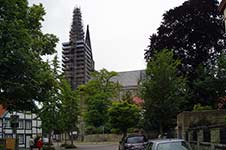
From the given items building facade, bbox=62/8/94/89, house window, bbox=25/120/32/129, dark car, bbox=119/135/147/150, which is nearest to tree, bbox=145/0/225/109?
dark car, bbox=119/135/147/150

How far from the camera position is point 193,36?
137 ft

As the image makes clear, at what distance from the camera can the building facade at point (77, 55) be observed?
422 ft

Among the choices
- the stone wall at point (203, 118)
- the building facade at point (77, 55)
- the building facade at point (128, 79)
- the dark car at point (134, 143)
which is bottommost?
the dark car at point (134, 143)

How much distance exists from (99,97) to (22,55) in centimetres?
5755

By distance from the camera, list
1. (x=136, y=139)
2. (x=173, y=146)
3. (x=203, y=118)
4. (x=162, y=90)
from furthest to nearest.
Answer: (x=162, y=90)
(x=136, y=139)
(x=203, y=118)
(x=173, y=146)

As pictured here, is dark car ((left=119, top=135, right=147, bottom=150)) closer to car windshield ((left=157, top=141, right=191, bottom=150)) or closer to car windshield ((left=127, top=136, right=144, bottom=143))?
car windshield ((left=127, top=136, right=144, bottom=143))

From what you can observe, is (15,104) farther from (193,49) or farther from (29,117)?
(29,117)

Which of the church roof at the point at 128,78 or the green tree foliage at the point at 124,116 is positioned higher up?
the church roof at the point at 128,78

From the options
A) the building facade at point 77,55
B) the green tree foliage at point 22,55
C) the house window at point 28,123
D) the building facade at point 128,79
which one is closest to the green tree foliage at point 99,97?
the house window at point 28,123

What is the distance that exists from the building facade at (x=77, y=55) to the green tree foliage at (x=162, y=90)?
94.1 meters

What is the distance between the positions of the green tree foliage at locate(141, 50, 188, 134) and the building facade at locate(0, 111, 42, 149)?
102 ft

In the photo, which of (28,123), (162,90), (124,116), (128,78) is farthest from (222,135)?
(128,78)

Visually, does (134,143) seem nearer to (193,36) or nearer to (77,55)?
(193,36)

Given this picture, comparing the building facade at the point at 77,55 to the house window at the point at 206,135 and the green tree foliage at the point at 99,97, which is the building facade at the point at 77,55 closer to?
the green tree foliage at the point at 99,97
